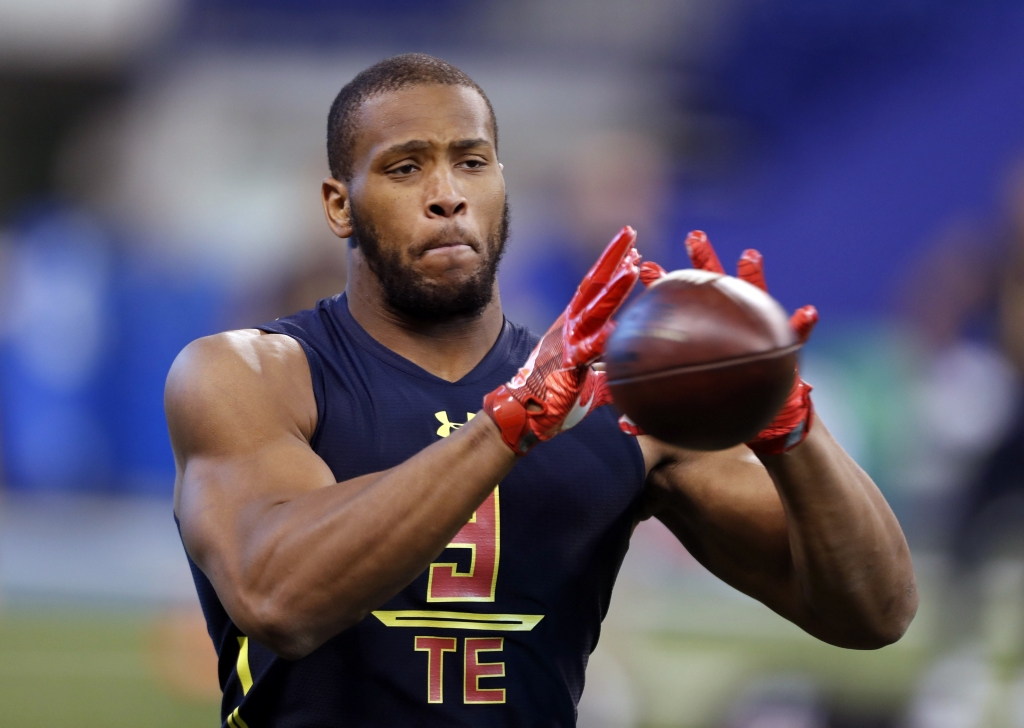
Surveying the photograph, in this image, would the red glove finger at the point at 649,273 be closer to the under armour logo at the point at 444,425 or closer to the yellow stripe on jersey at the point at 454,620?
the under armour logo at the point at 444,425

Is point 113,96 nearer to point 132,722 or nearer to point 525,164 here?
point 525,164

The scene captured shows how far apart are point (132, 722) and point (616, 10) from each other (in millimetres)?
11780

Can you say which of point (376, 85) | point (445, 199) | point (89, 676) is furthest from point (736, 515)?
point (89, 676)

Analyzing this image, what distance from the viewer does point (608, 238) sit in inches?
332

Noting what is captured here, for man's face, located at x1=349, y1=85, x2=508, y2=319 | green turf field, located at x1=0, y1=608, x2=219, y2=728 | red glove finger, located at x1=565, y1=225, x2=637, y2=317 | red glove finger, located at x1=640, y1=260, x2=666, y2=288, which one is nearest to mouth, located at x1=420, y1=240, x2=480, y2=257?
man's face, located at x1=349, y1=85, x2=508, y2=319

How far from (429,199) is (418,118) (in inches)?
7.5

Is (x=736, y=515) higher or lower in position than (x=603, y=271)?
lower

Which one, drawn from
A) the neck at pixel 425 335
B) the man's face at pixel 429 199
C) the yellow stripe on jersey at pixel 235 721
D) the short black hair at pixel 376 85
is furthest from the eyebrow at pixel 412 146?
the yellow stripe on jersey at pixel 235 721

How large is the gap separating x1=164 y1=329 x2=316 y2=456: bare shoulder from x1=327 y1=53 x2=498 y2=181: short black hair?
51 centimetres

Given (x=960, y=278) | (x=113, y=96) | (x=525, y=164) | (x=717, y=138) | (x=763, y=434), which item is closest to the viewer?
(x=763, y=434)

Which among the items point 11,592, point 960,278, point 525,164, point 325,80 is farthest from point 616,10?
point 11,592

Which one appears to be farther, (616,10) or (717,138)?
(616,10)

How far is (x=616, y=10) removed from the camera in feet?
55.5

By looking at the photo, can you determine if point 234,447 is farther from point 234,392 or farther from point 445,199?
point 445,199
